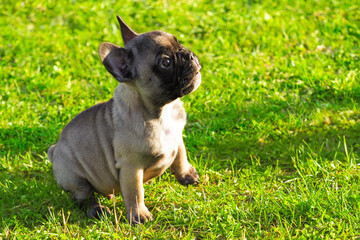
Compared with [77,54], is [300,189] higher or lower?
lower

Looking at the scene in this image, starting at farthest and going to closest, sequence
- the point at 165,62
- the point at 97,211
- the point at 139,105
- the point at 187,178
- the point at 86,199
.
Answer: the point at 187,178 < the point at 86,199 < the point at 97,211 < the point at 139,105 < the point at 165,62

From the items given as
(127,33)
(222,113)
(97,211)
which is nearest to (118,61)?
(127,33)

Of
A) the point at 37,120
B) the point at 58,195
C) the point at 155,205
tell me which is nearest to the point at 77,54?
the point at 37,120

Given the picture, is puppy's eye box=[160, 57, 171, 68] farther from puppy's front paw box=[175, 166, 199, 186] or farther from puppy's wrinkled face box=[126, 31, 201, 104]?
puppy's front paw box=[175, 166, 199, 186]

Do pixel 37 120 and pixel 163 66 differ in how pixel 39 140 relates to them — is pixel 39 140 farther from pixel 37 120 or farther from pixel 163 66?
pixel 163 66

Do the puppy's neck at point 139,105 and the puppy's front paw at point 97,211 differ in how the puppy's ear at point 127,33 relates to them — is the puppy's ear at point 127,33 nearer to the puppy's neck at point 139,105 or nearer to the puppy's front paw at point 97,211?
the puppy's neck at point 139,105

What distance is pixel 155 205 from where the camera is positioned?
498cm

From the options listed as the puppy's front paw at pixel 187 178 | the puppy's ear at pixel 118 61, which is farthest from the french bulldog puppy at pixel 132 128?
the puppy's front paw at pixel 187 178

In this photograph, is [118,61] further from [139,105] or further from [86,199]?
[86,199]

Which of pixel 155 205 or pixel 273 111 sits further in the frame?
pixel 273 111

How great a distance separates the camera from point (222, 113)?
662cm

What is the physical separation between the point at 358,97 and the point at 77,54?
4370 mm

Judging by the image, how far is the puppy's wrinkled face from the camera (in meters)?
4.34

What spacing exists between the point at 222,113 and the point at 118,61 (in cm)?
256
